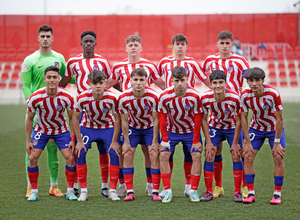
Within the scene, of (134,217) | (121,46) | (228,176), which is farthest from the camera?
(121,46)

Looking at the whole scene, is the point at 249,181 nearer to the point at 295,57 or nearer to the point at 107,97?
the point at 107,97

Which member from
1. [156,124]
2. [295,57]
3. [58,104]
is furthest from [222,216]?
[295,57]

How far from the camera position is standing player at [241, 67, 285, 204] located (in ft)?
17.1

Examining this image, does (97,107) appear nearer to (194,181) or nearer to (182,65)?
(182,65)

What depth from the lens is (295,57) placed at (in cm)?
2520

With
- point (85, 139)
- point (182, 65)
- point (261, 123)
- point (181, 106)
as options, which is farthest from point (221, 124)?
point (85, 139)

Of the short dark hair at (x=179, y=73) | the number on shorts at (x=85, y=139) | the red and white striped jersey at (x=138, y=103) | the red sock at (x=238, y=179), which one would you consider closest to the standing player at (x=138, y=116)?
the red and white striped jersey at (x=138, y=103)

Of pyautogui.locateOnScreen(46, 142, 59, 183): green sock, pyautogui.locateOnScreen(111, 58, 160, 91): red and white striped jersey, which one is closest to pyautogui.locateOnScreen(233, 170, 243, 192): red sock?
pyautogui.locateOnScreen(111, 58, 160, 91): red and white striped jersey

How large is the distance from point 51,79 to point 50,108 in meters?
0.39

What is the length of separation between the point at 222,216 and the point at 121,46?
916 inches

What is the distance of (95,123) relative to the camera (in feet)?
18.5

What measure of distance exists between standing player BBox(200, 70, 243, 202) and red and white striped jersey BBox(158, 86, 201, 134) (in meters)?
0.13

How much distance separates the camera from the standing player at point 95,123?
5.44 m

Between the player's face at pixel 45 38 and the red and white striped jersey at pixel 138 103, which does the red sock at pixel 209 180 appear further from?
the player's face at pixel 45 38
